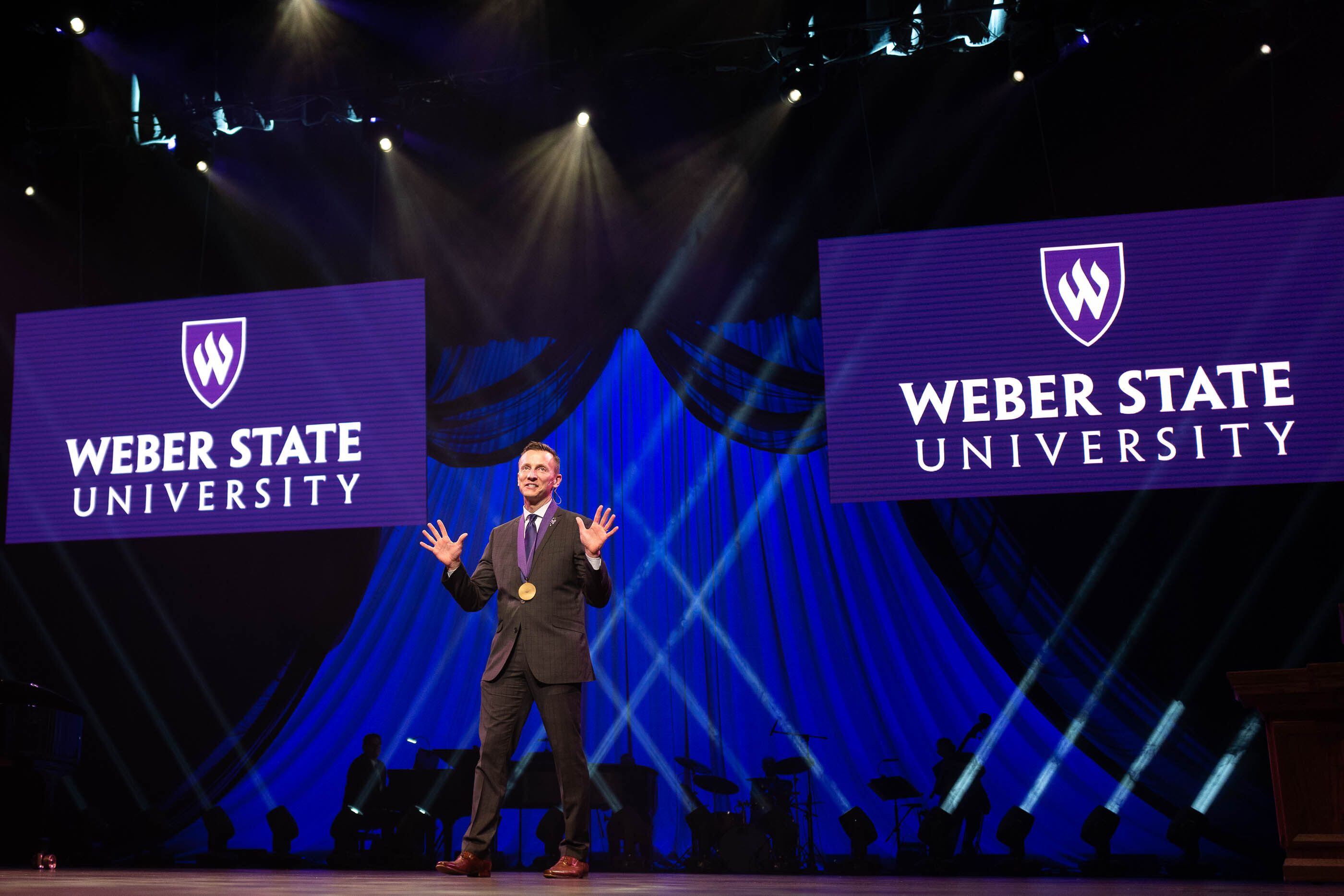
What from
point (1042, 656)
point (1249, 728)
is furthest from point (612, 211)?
point (1249, 728)

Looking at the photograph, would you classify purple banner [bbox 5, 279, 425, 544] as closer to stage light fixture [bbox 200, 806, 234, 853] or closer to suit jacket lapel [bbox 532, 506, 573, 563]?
stage light fixture [bbox 200, 806, 234, 853]

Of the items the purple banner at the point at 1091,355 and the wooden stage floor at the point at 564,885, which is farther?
the purple banner at the point at 1091,355

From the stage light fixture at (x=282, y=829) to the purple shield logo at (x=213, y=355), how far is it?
7.06 feet

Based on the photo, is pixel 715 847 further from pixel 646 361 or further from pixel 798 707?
pixel 646 361

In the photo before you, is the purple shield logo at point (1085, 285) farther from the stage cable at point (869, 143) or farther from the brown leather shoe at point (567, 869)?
the brown leather shoe at point (567, 869)

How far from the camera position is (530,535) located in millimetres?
4008

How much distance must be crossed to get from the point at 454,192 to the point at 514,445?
1.52 metres

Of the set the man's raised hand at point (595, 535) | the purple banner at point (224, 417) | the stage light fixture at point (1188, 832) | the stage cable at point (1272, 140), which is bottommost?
the stage light fixture at point (1188, 832)

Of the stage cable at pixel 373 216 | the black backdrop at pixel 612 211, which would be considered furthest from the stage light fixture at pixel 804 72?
the stage cable at pixel 373 216

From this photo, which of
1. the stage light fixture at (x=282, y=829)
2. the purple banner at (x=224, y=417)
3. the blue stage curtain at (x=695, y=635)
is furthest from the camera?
the purple banner at (x=224, y=417)

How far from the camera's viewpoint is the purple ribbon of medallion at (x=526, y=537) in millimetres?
3979

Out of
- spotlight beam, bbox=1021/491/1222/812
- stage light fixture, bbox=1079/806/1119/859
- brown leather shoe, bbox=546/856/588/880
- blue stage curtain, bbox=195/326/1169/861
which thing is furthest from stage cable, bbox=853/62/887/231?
brown leather shoe, bbox=546/856/588/880

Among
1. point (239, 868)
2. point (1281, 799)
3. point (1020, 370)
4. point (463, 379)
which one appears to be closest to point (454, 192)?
point (463, 379)

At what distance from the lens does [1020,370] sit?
6.00m
